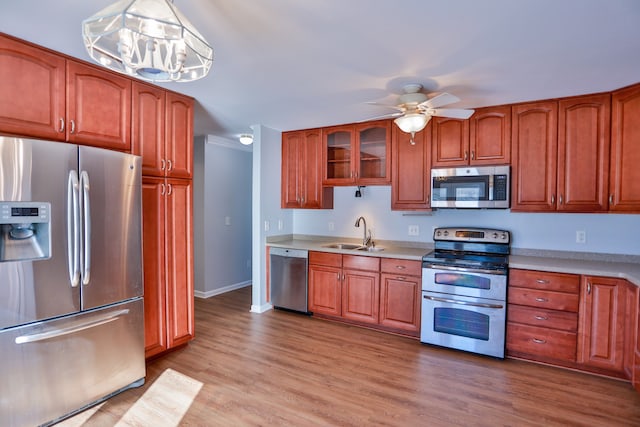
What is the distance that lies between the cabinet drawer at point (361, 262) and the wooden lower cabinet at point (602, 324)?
180cm

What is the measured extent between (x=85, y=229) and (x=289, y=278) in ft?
8.00

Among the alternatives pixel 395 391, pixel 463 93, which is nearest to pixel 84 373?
pixel 395 391

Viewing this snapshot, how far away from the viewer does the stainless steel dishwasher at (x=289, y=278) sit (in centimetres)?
411

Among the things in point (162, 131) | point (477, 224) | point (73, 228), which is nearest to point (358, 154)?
point (477, 224)

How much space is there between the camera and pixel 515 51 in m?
2.14

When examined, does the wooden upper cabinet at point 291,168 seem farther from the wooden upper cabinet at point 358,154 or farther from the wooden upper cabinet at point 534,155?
the wooden upper cabinet at point 534,155

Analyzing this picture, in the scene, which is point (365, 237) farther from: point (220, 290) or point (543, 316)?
point (220, 290)

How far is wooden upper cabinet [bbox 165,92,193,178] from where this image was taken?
9.72 feet

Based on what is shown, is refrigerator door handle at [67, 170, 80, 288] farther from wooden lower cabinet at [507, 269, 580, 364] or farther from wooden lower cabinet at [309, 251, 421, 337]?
wooden lower cabinet at [507, 269, 580, 364]

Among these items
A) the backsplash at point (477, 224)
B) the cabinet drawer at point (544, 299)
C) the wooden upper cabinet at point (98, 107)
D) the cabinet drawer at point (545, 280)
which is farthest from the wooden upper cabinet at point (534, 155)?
the wooden upper cabinet at point (98, 107)

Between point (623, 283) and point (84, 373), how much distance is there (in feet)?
12.9

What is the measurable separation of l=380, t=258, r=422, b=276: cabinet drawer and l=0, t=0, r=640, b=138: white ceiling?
5.41 feet

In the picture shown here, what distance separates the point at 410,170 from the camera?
3.71m

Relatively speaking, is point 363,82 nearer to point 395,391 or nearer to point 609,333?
point 395,391
